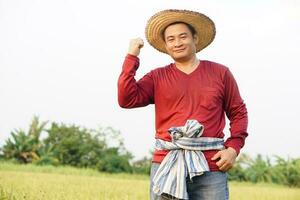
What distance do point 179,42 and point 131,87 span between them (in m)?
0.35

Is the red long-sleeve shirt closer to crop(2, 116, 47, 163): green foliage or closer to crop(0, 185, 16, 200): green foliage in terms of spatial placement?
crop(0, 185, 16, 200): green foliage

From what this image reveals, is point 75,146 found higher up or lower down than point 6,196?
higher up

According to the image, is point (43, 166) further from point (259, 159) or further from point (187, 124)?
point (187, 124)

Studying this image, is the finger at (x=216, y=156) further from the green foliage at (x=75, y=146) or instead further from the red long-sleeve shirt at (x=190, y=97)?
the green foliage at (x=75, y=146)

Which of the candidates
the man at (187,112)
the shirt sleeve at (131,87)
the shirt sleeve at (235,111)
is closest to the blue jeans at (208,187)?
the man at (187,112)

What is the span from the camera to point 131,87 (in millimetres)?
2850

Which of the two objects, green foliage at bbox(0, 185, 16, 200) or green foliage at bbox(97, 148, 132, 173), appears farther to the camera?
green foliage at bbox(97, 148, 132, 173)

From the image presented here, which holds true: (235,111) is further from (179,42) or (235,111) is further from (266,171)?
(266,171)

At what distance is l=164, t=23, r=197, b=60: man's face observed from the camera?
2930mm

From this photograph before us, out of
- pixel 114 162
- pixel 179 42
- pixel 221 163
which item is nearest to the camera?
pixel 221 163

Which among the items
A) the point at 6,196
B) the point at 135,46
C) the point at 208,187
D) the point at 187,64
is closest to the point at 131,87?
the point at 135,46

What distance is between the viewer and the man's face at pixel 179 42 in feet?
9.61

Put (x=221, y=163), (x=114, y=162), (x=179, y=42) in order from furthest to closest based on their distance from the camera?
(x=114, y=162) < (x=179, y=42) < (x=221, y=163)

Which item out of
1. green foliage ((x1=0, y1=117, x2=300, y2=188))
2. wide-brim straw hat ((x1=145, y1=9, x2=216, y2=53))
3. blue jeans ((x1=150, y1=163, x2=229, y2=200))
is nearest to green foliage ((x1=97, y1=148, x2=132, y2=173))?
green foliage ((x1=0, y1=117, x2=300, y2=188))
